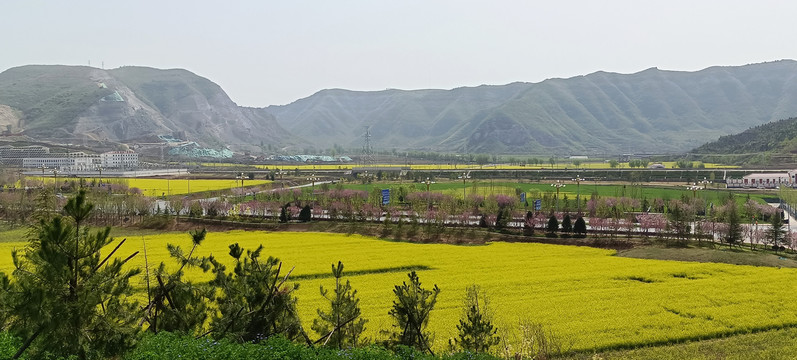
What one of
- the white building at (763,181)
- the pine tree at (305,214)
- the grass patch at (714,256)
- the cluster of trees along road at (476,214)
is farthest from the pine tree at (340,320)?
the white building at (763,181)

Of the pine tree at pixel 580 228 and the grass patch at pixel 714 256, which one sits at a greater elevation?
the pine tree at pixel 580 228

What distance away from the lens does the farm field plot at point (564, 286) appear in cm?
2223

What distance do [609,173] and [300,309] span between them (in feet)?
351

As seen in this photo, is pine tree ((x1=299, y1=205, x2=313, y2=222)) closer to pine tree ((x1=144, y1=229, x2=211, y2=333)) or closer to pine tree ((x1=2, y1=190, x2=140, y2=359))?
pine tree ((x1=144, y1=229, x2=211, y2=333))

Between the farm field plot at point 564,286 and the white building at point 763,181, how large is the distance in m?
68.4

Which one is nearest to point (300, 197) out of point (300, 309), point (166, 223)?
point (166, 223)

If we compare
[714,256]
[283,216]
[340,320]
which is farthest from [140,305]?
[283,216]

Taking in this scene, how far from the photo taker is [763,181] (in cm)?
9781

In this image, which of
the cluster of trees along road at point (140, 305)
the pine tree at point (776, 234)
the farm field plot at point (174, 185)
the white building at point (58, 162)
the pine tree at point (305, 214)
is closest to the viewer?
the cluster of trees along road at point (140, 305)

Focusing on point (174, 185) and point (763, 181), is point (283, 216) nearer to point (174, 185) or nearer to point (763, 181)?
point (174, 185)

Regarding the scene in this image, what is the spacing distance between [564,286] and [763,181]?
89.1 metres

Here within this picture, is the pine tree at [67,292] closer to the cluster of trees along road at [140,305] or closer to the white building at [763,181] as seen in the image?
the cluster of trees along road at [140,305]

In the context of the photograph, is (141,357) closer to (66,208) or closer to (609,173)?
(66,208)

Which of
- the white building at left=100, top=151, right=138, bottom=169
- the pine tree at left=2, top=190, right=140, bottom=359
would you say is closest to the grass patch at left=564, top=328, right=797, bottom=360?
the pine tree at left=2, top=190, right=140, bottom=359
